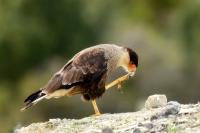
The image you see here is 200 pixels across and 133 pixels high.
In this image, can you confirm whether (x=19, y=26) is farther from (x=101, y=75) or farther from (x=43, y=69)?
(x=101, y=75)

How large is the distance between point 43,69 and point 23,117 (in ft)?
24.8

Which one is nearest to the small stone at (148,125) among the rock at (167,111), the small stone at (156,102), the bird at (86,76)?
the rock at (167,111)

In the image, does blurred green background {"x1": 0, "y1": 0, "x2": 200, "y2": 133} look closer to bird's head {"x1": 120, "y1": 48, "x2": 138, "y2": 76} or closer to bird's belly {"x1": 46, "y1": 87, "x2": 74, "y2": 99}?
bird's head {"x1": 120, "y1": 48, "x2": 138, "y2": 76}

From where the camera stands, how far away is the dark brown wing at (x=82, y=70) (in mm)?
19469

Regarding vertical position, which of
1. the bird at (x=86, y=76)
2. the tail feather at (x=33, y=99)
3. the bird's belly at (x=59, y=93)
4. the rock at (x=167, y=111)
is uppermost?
the bird at (x=86, y=76)

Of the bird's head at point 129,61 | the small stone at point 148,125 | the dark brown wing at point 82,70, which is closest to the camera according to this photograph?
the small stone at point 148,125

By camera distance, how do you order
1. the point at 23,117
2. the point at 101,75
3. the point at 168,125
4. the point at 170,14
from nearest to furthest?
the point at 168,125
the point at 101,75
the point at 23,117
the point at 170,14

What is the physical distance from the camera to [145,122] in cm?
1738

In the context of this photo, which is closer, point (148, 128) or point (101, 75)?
point (148, 128)

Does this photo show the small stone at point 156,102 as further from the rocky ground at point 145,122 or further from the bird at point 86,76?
the bird at point 86,76

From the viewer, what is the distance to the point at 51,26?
51500 millimetres

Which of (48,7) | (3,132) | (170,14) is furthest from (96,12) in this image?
(3,132)

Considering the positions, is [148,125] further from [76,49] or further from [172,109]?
[76,49]

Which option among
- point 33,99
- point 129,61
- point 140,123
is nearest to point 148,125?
point 140,123
